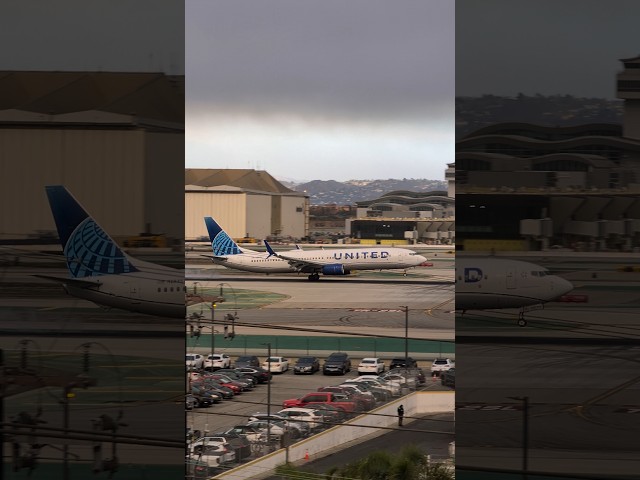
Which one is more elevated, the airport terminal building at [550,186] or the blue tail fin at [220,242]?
the airport terminal building at [550,186]

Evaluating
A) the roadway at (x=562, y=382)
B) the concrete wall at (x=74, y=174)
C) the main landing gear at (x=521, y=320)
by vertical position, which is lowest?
the roadway at (x=562, y=382)

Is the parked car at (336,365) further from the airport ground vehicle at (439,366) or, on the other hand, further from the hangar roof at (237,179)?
the hangar roof at (237,179)

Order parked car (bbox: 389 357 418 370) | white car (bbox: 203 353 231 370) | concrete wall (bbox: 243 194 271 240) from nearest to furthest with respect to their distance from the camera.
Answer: white car (bbox: 203 353 231 370) → parked car (bbox: 389 357 418 370) → concrete wall (bbox: 243 194 271 240)

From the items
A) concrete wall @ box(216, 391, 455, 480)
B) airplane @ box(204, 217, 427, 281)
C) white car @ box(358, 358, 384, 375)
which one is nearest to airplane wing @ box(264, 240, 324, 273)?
airplane @ box(204, 217, 427, 281)

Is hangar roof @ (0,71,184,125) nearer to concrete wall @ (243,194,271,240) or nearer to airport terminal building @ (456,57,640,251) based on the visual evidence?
airport terminal building @ (456,57,640,251)

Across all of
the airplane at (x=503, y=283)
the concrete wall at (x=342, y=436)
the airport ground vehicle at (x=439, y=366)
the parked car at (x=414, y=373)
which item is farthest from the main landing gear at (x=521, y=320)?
the airport ground vehicle at (x=439, y=366)

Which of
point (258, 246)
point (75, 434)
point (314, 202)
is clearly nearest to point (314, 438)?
point (75, 434)

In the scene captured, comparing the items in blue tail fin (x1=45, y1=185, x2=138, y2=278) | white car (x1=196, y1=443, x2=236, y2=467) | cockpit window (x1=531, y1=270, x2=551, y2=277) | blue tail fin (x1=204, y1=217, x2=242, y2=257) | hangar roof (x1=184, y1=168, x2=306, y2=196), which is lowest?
white car (x1=196, y1=443, x2=236, y2=467)

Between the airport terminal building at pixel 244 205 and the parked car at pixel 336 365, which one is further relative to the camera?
the airport terminal building at pixel 244 205
